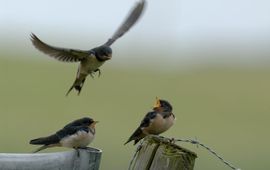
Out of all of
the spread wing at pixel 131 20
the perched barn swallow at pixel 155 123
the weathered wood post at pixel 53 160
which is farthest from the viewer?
the spread wing at pixel 131 20

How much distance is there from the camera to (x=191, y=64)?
22781 mm

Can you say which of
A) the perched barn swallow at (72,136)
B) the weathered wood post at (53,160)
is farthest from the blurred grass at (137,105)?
the weathered wood post at (53,160)

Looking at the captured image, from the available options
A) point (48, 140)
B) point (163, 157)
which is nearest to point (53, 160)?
point (163, 157)

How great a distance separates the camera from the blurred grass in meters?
13.9

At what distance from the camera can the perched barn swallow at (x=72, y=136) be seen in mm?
6372

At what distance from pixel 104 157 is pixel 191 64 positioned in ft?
33.8

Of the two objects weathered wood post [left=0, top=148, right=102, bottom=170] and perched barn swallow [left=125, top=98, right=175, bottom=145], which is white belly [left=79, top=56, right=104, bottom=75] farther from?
weathered wood post [left=0, top=148, right=102, bottom=170]

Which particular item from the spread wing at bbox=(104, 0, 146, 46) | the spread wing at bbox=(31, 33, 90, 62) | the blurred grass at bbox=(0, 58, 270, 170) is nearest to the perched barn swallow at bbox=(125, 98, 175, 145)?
the spread wing at bbox=(31, 33, 90, 62)

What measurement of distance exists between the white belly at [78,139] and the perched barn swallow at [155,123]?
0.50 meters

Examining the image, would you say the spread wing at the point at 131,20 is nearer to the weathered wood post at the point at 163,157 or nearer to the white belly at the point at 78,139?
the white belly at the point at 78,139

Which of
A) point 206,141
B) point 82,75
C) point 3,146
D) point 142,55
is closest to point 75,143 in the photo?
point 82,75

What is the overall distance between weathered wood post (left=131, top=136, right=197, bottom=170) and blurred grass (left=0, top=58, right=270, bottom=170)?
5998 mm

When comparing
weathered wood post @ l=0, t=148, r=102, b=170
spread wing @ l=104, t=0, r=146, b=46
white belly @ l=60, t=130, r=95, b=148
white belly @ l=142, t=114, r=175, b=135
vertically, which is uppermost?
spread wing @ l=104, t=0, r=146, b=46

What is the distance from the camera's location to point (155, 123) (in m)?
7.04
